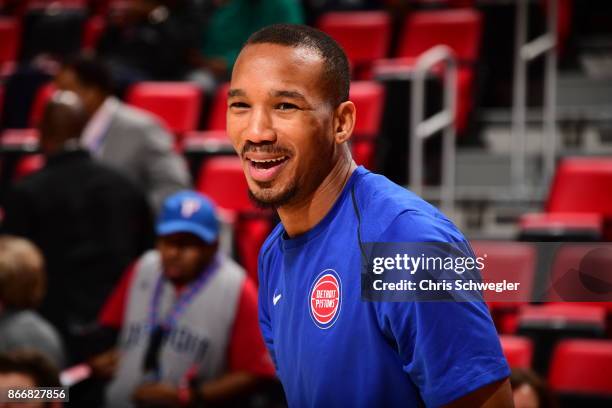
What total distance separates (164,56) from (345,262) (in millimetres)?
5199

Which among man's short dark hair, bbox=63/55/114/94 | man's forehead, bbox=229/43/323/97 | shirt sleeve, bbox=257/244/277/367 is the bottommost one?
shirt sleeve, bbox=257/244/277/367

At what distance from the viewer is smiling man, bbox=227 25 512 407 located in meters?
1.38

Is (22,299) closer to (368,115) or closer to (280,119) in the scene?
(368,115)

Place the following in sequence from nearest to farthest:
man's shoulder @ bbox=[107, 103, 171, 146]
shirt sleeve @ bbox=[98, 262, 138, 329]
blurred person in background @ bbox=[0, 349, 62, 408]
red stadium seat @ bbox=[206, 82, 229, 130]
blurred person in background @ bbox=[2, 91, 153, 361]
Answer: blurred person in background @ bbox=[0, 349, 62, 408]
shirt sleeve @ bbox=[98, 262, 138, 329]
blurred person in background @ bbox=[2, 91, 153, 361]
man's shoulder @ bbox=[107, 103, 171, 146]
red stadium seat @ bbox=[206, 82, 229, 130]

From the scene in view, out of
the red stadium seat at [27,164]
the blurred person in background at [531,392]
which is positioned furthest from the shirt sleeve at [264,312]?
the red stadium seat at [27,164]

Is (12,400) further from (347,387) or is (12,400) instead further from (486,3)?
(486,3)

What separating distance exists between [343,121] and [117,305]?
8.23 feet

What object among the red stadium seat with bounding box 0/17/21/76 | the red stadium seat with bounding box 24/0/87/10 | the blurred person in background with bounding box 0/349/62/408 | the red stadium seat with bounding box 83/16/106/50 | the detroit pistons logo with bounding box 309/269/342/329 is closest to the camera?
the detroit pistons logo with bounding box 309/269/342/329

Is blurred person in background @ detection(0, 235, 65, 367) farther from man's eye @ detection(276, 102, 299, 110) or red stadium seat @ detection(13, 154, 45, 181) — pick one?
man's eye @ detection(276, 102, 299, 110)

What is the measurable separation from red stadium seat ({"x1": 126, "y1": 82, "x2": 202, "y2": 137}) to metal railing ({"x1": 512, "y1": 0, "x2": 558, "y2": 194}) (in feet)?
5.74

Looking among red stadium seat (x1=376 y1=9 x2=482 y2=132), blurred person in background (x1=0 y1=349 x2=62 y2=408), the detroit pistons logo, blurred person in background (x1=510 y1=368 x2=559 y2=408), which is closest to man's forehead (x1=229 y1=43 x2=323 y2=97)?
the detroit pistons logo

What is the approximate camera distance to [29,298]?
370 centimetres

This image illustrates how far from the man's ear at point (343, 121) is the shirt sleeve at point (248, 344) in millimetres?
2104

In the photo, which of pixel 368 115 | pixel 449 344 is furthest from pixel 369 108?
Result: pixel 449 344
